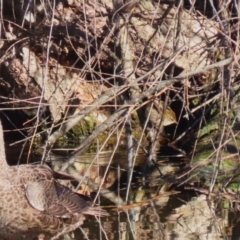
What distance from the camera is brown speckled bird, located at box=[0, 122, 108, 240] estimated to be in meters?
6.38

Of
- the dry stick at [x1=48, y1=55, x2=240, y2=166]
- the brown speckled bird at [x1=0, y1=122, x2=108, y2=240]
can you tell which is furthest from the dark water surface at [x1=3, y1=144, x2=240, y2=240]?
the dry stick at [x1=48, y1=55, x2=240, y2=166]

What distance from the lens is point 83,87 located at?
30.5 ft

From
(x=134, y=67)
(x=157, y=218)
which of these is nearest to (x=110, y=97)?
(x=134, y=67)

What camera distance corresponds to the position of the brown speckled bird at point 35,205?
6379 mm

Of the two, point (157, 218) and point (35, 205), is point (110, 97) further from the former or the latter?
point (157, 218)

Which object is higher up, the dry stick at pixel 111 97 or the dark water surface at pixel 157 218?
the dry stick at pixel 111 97

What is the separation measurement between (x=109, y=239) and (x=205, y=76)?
3681 mm

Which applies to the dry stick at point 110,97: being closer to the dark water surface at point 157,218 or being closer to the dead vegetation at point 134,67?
the dead vegetation at point 134,67

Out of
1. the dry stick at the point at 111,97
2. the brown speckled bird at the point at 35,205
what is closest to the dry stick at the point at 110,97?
the dry stick at the point at 111,97

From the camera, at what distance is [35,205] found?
6496 mm

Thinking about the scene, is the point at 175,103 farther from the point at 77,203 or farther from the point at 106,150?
the point at 77,203

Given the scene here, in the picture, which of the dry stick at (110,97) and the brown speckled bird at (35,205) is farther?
the brown speckled bird at (35,205)

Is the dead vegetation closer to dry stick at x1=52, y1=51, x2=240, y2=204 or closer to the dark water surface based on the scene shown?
dry stick at x1=52, y1=51, x2=240, y2=204

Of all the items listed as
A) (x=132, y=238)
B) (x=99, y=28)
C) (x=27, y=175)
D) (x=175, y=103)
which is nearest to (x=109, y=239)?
(x=132, y=238)
